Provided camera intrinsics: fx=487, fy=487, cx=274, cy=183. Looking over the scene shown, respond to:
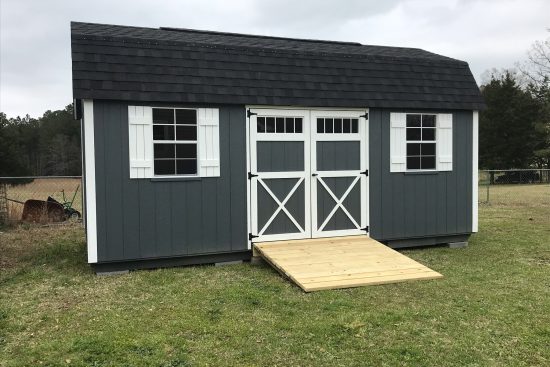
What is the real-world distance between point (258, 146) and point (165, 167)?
137 cm

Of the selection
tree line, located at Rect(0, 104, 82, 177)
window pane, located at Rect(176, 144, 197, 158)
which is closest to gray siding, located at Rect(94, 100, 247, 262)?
window pane, located at Rect(176, 144, 197, 158)

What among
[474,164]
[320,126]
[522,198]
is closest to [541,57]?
[522,198]

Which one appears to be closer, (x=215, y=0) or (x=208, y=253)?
(x=208, y=253)

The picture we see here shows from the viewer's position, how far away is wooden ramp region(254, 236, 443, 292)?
5742 millimetres

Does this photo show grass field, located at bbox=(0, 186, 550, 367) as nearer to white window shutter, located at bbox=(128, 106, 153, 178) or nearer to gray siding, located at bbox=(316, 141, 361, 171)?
white window shutter, located at bbox=(128, 106, 153, 178)

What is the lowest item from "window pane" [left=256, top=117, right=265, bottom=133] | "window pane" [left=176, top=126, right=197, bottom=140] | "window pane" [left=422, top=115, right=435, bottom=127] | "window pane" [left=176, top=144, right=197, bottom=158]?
"window pane" [left=176, top=144, right=197, bottom=158]

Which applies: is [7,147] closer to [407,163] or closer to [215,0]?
[215,0]

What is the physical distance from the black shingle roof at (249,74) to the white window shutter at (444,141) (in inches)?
8.7

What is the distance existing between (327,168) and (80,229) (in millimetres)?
6195

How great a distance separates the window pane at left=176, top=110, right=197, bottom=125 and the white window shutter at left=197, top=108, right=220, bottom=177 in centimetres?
8

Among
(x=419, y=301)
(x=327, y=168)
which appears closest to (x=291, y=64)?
(x=327, y=168)

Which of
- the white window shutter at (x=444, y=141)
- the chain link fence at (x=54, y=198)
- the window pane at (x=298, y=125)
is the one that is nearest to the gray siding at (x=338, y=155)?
the window pane at (x=298, y=125)

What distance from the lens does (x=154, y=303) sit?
5.11 meters

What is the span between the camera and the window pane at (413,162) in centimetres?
800
